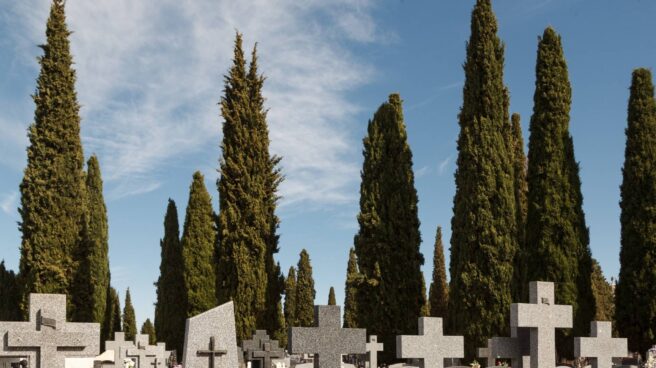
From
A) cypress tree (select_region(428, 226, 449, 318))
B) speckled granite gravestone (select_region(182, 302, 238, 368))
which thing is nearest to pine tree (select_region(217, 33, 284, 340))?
speckled granite gravestone (select_region(182, 302, 238, 368))

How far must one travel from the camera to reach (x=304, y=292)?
4922cm

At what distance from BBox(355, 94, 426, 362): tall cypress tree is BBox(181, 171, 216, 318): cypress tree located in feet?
Answer: 26.9

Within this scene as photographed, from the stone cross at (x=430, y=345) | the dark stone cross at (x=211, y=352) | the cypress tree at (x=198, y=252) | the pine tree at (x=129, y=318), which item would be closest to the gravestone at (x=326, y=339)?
the dark stone cross at (x=211, y=352)

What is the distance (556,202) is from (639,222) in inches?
102

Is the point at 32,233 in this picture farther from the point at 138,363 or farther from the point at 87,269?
the point at 138,363

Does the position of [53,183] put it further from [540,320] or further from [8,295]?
[540,320]

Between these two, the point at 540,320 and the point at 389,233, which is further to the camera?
the point at 389,233

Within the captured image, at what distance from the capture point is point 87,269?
75.7 feet

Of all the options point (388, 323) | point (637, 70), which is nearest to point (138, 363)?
point (388, 323)

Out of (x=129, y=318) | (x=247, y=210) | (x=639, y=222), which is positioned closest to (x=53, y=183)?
(x=247, y=210)

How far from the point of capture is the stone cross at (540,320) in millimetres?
12008

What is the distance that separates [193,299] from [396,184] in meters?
10.4

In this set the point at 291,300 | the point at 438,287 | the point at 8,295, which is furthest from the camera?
the point at 291,300

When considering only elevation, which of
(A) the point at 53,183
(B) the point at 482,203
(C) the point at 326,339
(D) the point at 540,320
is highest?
(A) the point at 53,183
